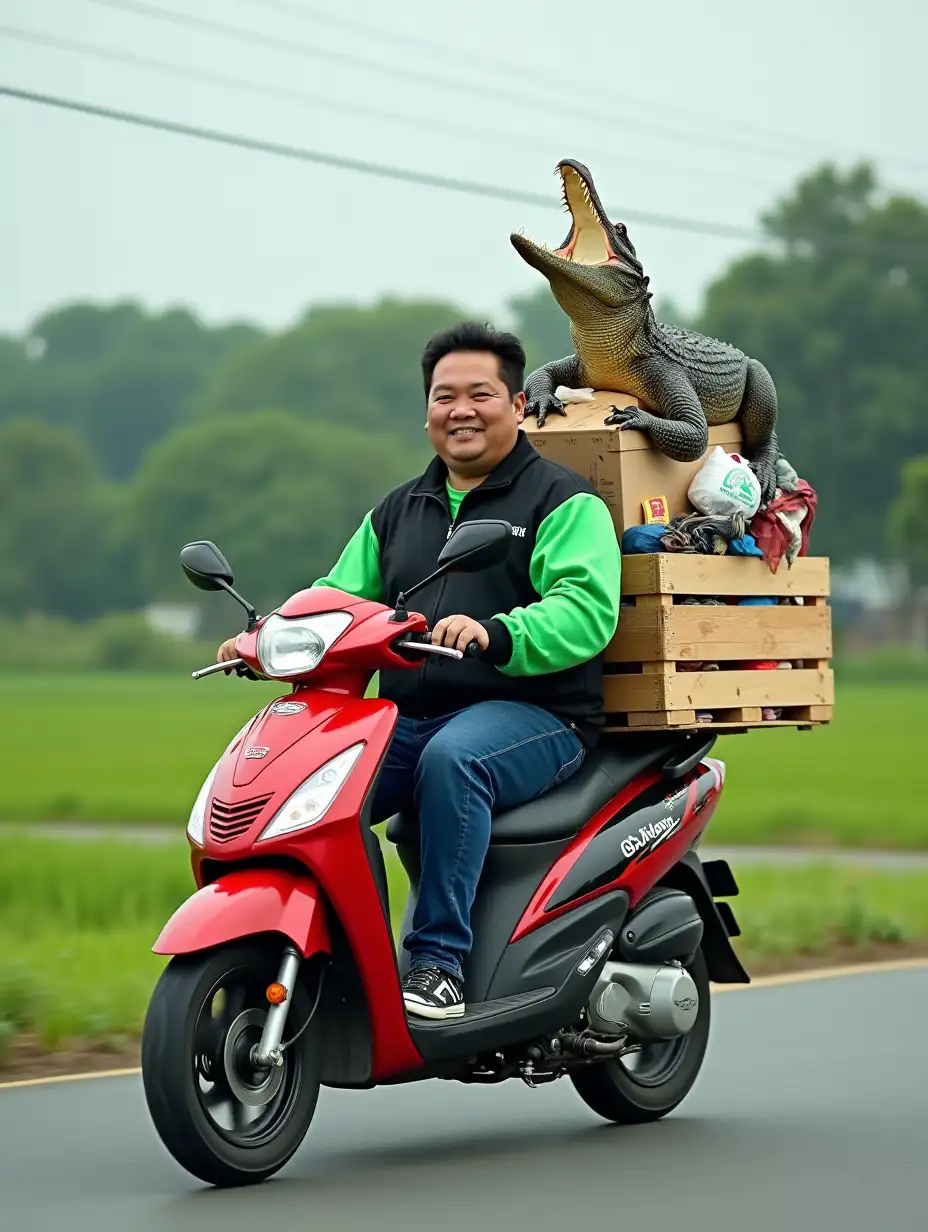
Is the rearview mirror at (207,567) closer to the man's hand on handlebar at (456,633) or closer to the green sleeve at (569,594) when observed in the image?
the man's hand on handlebar at (456,633)

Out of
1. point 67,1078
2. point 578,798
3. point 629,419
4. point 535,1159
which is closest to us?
point 535,1159

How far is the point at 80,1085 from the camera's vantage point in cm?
773

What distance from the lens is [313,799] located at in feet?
19.4

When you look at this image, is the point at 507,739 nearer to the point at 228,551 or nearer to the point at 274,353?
the point at 228,551

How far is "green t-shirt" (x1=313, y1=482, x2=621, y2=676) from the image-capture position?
21.0 ft

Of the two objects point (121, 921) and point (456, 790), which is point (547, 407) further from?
point (121, 921)

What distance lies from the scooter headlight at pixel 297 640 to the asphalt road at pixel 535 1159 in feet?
4.12

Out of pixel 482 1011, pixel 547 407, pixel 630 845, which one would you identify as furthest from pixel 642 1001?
pixel 547 407

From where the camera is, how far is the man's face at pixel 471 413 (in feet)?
22.3

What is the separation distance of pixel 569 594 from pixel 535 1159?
1.47 meters

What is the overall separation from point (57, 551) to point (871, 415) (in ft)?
124

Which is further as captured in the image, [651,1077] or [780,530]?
[780,530]

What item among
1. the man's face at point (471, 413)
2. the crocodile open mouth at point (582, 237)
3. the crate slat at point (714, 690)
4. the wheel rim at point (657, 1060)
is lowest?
the wheel rim at point (657, 1060)

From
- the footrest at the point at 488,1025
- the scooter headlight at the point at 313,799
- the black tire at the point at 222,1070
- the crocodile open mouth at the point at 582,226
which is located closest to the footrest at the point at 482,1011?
the footrest at the point at 488,1025
